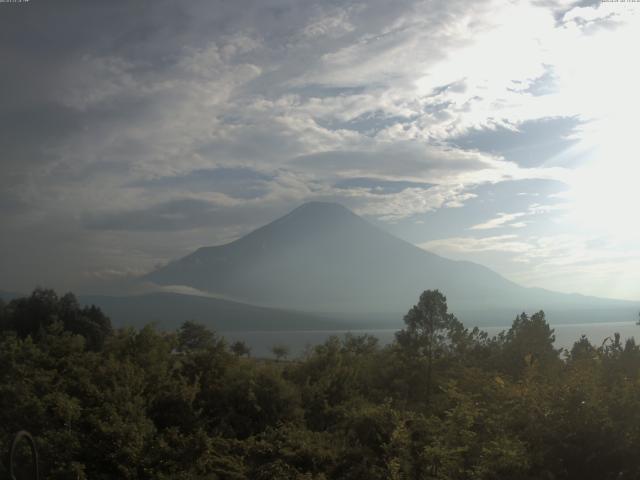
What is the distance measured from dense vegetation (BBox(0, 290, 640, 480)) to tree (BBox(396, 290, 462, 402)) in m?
0.02

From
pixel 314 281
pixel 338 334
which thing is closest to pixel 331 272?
A: pixel 314 281

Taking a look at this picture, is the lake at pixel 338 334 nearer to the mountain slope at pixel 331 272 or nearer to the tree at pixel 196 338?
the tree at pixel 196 338

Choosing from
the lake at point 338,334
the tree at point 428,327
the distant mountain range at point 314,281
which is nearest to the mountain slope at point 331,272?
the distant mountain range at point 314,281

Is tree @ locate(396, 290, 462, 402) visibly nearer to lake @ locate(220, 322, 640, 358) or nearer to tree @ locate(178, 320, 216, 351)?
lake @ locate(220, 322, 640, 358)

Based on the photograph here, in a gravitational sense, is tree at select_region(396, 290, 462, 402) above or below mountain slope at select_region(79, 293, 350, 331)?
above

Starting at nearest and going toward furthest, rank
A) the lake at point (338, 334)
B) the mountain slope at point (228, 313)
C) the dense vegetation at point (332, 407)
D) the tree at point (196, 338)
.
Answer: the dense vegetation at point (332, 407)
the tree at point (196, 338)
the lake at point (338, 334)
the mountain slope at point (228, 313)

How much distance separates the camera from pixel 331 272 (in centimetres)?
11162

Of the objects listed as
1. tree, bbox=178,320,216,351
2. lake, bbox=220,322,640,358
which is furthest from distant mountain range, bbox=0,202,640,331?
tree, bbox=178,320,216,351

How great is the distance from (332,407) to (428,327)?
8.25 feet

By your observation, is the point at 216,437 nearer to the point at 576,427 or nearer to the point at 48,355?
the point at 48,355

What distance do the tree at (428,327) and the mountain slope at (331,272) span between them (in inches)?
2940

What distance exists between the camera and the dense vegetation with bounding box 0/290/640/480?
5.10m

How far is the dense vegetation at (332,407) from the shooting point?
5098 mm

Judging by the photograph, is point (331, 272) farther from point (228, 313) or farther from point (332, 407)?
point (332, 407)
